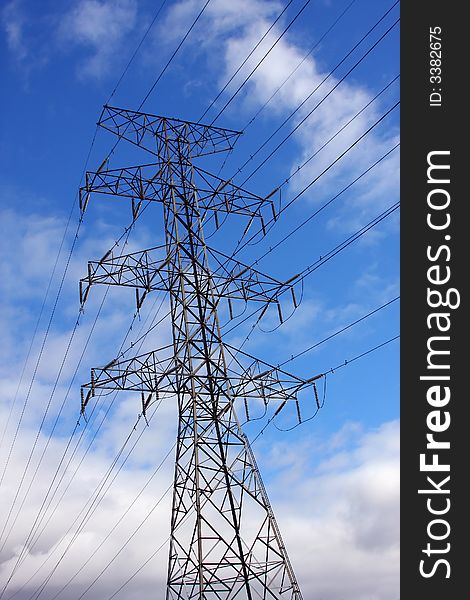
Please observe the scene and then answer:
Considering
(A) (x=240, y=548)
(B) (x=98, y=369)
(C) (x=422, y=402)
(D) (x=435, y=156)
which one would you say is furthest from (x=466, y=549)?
(B) (x=98, y=369)

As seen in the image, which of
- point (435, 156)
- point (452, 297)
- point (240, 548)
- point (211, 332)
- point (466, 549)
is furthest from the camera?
point (211, 332)

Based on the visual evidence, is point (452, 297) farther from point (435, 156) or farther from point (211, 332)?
point (211, 332)

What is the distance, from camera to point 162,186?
90.8ft

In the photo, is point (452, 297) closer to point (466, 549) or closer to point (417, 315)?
point (417, 315)

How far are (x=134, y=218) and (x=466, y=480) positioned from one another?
18.6m

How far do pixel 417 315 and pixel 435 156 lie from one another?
304cm

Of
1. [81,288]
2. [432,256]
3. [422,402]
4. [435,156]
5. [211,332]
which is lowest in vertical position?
[422,402]

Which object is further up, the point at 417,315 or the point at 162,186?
the point at 162,186

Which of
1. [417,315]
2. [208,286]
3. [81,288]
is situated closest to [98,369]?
[81,288]

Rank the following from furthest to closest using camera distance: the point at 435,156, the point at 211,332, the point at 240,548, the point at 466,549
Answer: the point at 211,332
the point at 240,548
the point at 435,156
the point at 466,549

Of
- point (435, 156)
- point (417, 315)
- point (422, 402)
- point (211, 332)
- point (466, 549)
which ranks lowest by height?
point (466, 549)

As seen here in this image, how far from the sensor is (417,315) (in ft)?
41.3

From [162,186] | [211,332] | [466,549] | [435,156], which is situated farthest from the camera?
[162,186]

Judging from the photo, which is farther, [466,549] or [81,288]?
[81,288]
